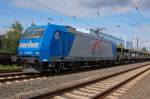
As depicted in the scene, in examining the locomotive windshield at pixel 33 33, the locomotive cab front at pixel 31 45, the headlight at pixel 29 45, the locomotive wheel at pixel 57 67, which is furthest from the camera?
the locomotive wheel at pixel 57 67

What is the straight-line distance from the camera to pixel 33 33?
19.5m

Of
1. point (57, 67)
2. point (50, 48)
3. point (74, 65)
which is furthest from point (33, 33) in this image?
point (74, 65)

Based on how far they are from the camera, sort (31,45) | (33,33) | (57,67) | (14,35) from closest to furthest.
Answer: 1. (31,45)
2. (33,33)
3. (57,67)
4. (14,35)

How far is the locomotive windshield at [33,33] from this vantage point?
746 inches

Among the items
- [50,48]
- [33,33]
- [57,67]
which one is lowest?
[57,67]

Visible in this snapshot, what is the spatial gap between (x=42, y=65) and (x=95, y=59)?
1165 centimetres

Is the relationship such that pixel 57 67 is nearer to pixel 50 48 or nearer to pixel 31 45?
pixel 50 48

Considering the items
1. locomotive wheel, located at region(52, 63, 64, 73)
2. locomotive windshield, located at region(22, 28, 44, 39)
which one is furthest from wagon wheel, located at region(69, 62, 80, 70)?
locomotive windshield, located at region(22, 28, 44, 39)

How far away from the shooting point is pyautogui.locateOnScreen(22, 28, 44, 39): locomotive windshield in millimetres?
18948

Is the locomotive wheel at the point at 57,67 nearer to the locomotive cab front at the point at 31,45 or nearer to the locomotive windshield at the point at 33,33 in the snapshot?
the locomotive cab front at the point at 31,45

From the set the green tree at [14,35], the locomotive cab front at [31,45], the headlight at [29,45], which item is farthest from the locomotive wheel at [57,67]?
the green tree at [14,35]

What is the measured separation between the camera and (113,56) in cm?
3791

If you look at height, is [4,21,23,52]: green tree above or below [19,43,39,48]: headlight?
above

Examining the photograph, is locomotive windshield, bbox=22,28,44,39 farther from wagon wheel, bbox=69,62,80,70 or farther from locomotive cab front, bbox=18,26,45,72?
wagon wheel, bbox=69,62,80,70
